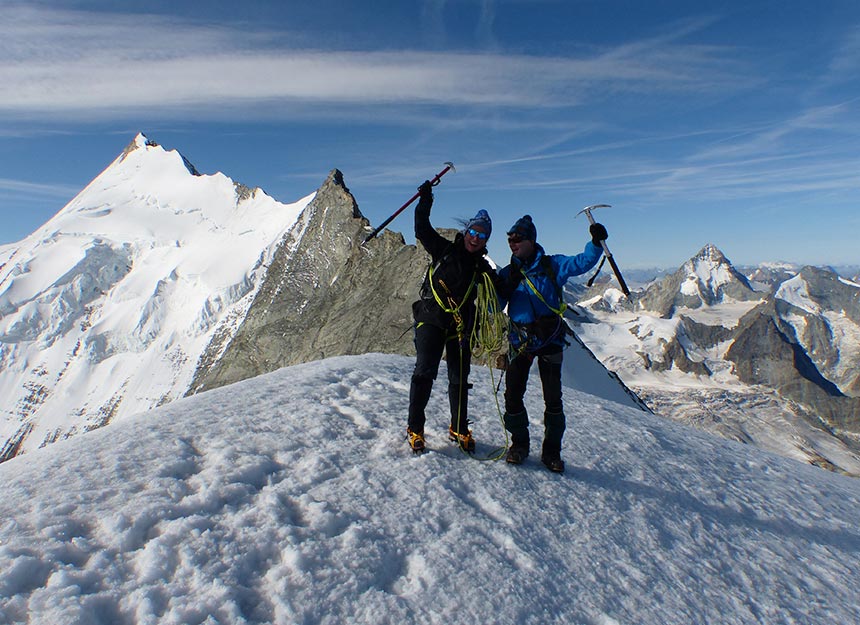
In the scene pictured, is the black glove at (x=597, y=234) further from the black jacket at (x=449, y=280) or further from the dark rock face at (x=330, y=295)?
the dark rock face at (x=330, y=295)

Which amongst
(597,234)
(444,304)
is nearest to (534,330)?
(444,304)

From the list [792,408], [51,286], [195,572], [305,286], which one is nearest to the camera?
[195,572]

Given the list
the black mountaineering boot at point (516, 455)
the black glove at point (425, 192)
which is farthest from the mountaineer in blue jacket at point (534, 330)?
the black glove at point (425, 192)

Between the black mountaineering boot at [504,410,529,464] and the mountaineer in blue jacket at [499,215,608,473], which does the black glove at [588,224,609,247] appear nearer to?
the mountaineer in blue jacket at [499,215,608,473]

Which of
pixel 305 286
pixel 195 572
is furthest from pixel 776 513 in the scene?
pixel 305 286

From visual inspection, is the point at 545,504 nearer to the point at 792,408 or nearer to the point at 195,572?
the point at 195,572

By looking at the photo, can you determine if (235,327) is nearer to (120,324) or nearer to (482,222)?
(120,324)

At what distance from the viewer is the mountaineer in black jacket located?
7051 mm

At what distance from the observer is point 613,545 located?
580 cm

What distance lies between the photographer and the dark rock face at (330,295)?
213 ft

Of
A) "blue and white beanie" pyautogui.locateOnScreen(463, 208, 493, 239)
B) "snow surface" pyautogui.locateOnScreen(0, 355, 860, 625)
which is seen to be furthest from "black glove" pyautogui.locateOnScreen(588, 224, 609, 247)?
"snow surface" pyautogui.locateOnScreen(0, 355, 860, 625)

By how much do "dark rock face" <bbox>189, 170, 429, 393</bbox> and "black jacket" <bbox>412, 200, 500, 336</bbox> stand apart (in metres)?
40.7

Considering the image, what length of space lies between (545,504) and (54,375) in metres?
219

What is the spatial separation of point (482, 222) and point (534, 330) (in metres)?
1.60
